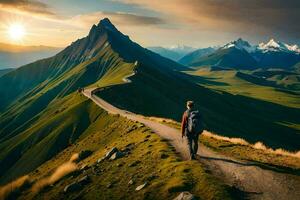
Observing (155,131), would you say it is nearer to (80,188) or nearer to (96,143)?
(96,143)

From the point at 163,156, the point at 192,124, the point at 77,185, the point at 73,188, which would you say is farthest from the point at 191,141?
the point at 73,188

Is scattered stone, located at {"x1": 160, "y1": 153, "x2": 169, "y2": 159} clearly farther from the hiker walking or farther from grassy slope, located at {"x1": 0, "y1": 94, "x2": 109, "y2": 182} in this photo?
grassy slope, located at {"x1": 0, "y1": 94, "x2": 109, "y2": 182}

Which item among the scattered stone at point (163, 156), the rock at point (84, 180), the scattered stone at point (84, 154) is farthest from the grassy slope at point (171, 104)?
the rock at point (84, 180)

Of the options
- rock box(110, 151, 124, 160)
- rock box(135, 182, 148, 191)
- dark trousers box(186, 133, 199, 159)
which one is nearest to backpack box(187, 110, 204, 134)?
dark trousers box(186, 133, 199, 159)

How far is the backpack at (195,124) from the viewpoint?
26.5 m

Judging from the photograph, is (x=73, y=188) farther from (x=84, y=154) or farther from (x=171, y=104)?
(x=171, y=104)

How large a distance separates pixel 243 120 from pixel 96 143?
152890 mm

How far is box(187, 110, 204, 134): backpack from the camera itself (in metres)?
26.5

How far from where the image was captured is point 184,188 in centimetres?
2214

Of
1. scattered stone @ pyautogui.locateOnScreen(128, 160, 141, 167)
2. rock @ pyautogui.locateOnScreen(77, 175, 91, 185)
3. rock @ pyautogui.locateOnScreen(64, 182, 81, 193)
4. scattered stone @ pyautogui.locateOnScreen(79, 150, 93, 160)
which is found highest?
scattered stone @ pyautogui.locateOnScreen(128, 160, 141, 167)

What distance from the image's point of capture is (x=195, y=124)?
26516 mm

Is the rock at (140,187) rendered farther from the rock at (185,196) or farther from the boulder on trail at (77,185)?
the boulder on trail at (77,185)

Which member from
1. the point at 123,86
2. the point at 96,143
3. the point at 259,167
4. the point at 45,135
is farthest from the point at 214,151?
the point at 123,86

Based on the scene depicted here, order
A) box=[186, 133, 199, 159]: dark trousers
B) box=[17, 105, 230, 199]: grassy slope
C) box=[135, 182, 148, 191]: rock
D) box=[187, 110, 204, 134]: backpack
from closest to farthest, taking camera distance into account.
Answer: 1. box=[17, 105, 230, 199]: grassy slope
2. box=[135, 182, 148, 191]: rock
3. box=[187, 110, 204, 134]: backpack
4. box=[186, 133, 199, 159]: dark trousers
